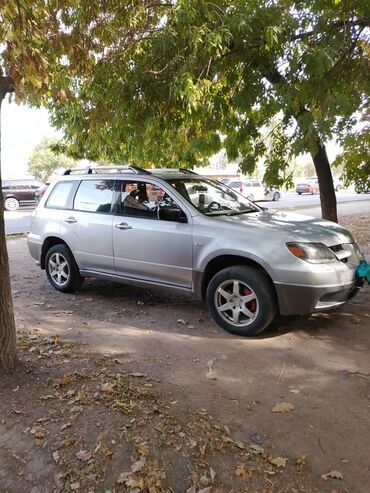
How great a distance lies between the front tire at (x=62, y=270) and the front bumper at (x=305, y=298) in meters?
3.13

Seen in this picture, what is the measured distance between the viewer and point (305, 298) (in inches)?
176

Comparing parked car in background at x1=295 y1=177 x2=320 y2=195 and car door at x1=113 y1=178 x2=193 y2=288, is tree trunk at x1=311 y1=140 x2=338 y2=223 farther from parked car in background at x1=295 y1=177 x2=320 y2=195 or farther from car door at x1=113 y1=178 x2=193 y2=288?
parked car in background at x1=295 y1=177 x2=320 y2=195

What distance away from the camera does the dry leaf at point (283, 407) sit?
3252 millimetres

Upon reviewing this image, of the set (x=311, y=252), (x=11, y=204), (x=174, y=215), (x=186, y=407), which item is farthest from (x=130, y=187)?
(x=11, y=204)

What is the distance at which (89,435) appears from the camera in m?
2.88

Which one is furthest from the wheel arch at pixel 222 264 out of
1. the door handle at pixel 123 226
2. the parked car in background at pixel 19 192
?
the parked car in background at pixel 19 192

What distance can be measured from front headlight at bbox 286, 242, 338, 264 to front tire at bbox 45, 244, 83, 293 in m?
3.23

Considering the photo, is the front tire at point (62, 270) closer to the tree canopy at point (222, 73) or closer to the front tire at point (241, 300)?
the tree canopy at point (222, 73)

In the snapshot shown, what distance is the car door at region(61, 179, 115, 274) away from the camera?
5.97 meters

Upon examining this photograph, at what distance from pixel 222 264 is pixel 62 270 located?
2.68 metres

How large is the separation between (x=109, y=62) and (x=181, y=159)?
8.88ft

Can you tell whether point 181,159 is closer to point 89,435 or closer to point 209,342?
point 209,342

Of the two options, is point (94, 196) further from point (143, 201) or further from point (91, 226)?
point (143, 201)

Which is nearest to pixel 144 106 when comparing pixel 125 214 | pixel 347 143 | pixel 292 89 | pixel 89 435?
pixel 125 214
